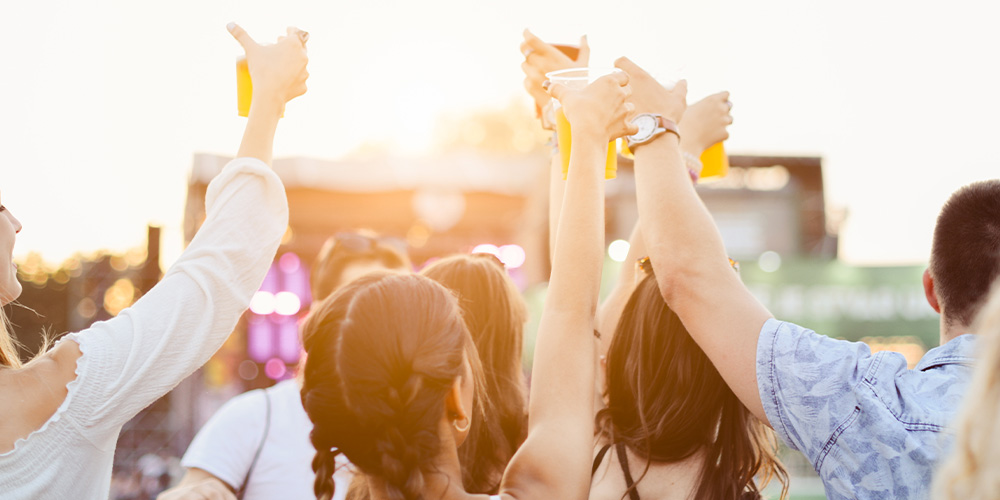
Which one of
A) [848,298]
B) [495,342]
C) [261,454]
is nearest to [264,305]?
[848,298]

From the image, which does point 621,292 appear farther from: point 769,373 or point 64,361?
point 64,361

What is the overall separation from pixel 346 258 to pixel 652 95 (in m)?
1.53

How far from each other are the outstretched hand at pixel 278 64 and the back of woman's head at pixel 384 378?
0.40 meters

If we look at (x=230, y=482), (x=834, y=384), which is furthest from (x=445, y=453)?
(x=230, y=482)

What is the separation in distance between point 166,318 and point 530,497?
0.64m

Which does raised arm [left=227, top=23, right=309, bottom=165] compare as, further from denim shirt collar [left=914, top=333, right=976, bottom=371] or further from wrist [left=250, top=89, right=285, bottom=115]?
denim shirt collar [left=914, top=333, right=976, bottom=371]

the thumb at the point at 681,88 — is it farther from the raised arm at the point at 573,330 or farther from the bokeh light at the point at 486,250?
the bokeh light at the point at 486,250

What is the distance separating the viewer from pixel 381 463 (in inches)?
48.3

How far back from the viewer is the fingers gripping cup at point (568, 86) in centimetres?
161

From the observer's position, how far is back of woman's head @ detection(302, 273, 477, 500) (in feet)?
4.01

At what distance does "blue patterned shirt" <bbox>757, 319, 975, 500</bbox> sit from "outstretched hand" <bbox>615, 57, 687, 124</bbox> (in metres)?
0.50

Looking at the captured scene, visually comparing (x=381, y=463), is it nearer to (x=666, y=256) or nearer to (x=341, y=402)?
(x=341, y=402)

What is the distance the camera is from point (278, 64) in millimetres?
1390

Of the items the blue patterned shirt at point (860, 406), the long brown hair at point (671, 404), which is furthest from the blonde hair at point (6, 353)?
the blue patterned shirt at point (860, 406)
